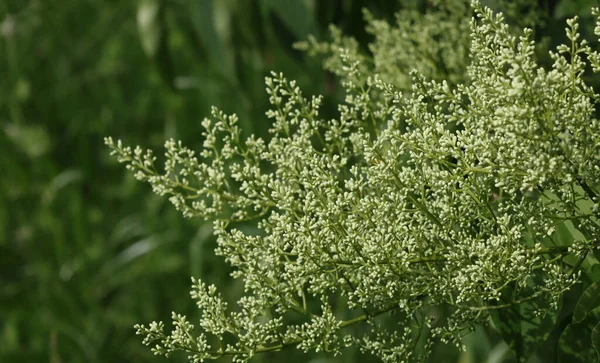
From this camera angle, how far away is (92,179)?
6.98 feet

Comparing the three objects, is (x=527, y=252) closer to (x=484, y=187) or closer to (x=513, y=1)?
(x=484, y=187)

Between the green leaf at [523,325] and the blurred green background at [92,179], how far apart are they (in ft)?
3.87

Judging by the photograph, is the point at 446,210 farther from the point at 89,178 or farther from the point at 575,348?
the point at 89,178

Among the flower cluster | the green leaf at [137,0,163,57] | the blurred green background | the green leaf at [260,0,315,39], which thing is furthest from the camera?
A: the blurred green background

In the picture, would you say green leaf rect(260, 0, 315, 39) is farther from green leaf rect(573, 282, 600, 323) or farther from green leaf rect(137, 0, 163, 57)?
green leaf rect(573, 282, 600, 323)

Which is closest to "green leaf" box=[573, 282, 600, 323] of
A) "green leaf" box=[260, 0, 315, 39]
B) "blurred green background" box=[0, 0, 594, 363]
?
"green leaf" box=[260, 0, 315, 39]

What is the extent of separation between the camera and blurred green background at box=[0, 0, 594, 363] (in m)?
1.88

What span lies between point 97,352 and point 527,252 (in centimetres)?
152

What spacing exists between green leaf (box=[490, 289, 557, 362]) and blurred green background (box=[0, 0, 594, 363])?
1179 millimetres

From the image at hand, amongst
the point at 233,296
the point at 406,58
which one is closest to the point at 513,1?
the point at 406,58

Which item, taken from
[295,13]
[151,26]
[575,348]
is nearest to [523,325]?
[575,348]

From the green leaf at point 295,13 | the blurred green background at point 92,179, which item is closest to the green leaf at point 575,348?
the green leaf at point 295,13

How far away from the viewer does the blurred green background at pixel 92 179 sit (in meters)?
1.88

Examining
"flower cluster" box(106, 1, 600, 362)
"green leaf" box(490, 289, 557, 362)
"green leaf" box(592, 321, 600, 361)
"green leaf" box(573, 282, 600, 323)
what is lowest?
"green leaf" box(592, 321, 600, 361)
